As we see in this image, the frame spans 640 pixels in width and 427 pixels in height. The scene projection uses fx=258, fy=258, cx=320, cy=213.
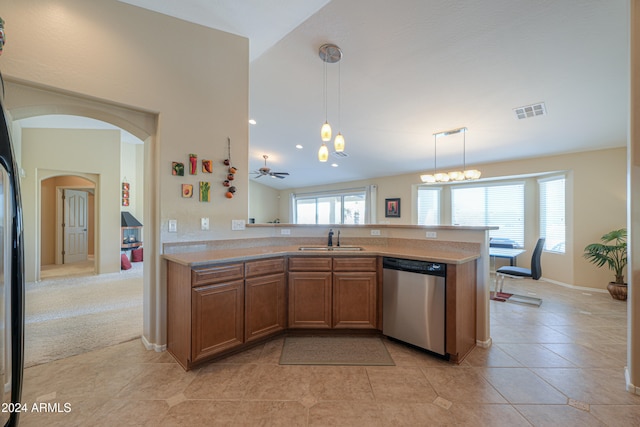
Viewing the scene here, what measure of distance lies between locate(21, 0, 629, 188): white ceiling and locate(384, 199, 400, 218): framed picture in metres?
2.47

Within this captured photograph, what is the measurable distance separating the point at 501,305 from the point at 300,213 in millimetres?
8023

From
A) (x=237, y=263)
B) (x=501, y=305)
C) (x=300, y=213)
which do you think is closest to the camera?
(x=237, y=263)

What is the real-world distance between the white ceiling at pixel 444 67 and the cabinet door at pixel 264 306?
2.65 m

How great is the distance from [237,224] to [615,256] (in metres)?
5.80

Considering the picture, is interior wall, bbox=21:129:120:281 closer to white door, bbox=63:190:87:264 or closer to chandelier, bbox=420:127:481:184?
white door, bbox=63:190:87:264

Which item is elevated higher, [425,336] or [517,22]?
[517,22]

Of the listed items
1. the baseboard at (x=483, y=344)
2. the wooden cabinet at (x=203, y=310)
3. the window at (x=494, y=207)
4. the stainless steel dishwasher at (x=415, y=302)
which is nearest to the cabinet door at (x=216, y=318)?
the wooden cabinet at (x=203, y=310)

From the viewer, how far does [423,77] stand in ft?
10.9

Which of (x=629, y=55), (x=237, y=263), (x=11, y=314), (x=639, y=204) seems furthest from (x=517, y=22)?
→ (x=11, y=314)

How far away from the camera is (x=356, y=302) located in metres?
2.65

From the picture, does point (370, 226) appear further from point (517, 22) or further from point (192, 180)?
point (517, 22)

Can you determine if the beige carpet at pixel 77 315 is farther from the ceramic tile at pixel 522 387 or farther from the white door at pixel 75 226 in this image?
the ceramic tile at pixel 522 387

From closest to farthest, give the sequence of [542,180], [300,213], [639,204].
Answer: [639,204] → [542,180] → [300,213]

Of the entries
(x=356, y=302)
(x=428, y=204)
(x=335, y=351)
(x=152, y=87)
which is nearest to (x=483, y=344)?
(x=356, y=302)
